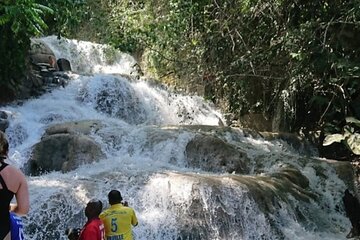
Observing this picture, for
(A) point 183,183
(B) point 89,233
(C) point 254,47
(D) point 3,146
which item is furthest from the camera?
(C) point 254,47

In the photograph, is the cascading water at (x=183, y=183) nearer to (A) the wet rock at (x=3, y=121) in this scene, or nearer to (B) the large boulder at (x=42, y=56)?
(A) the wet rock at (x=3, y=121)

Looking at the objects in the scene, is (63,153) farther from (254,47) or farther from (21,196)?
(21,196)

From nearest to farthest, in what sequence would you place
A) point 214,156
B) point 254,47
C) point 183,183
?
point 183,183 < point 214,156 < point 254,47

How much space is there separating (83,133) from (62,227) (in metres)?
3.83

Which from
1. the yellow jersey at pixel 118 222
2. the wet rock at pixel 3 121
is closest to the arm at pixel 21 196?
the yellow jersey at pixel 118 222

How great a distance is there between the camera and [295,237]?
24.0 ft

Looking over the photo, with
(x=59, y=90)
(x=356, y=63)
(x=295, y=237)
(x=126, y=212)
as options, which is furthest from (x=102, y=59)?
(x=126, y=212)

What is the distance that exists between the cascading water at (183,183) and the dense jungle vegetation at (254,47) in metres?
1.05

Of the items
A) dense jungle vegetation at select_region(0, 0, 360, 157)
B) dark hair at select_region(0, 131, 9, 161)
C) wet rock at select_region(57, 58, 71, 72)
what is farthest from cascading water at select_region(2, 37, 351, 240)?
dark hair at select_region(0, 131, 9, 161)

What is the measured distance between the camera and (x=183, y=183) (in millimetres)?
7383

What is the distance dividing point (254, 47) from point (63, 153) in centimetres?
432

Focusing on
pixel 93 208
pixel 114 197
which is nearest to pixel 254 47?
pixel 114 197

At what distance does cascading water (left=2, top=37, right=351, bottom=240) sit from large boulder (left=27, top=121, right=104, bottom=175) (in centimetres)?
20

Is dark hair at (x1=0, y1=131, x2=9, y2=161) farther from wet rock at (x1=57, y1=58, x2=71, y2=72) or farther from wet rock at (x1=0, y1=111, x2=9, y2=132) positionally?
wet rock at (x1=57, y1=58, x2=71, y2=72)
